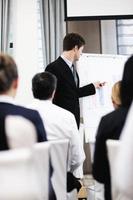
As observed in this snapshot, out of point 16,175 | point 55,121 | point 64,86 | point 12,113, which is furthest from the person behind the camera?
point 64,86

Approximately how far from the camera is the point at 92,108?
399 centimetres

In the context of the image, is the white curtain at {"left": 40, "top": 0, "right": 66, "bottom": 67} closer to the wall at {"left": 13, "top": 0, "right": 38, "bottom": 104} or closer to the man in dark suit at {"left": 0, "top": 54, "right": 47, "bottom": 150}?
the wall at {"left": 13, "top": 0, "right": 38, "bottom": 104}

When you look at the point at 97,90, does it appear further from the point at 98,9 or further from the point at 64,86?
the point at 98,9

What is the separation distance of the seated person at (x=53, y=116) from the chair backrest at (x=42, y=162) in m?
0.66

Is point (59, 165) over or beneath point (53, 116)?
beneath

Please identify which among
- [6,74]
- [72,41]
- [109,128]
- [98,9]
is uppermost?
[98,9]

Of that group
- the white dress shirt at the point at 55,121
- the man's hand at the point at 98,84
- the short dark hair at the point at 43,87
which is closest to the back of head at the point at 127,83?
the white dress shirt at the point at 55,121

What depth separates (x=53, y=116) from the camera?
8.01 ft

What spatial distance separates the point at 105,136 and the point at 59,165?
Answer: 0.57 m

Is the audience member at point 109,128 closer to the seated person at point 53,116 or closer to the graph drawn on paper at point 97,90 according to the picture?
the seated person at point 53,116

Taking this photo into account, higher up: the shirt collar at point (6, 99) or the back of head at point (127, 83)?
the back of head at point (127, 83)

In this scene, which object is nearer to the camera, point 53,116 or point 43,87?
point 53,116

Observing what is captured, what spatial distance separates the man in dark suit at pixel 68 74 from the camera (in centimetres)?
359

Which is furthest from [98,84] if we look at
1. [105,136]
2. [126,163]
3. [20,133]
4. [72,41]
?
[126,163]
